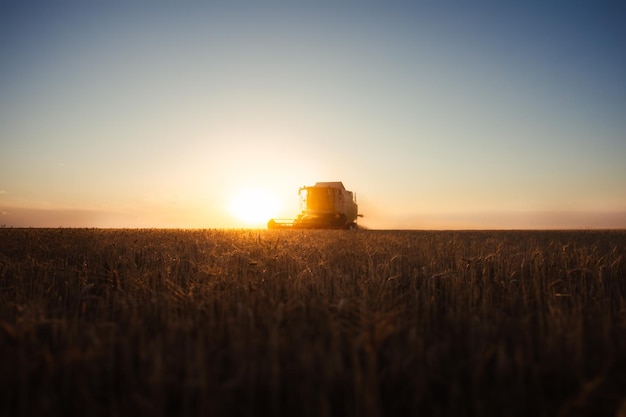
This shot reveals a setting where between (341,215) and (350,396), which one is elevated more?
(341,215)

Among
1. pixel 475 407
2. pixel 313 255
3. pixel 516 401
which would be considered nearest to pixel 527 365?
pixel 516 401

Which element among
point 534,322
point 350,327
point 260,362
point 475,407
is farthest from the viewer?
point 534,322

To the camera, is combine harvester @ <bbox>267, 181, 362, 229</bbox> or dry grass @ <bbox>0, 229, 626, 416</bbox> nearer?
A: dry grass @ <bbox>0, 229, 626, 416</bbox>

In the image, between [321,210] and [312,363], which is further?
[321,210]

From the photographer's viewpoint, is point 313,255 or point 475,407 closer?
point 475,407

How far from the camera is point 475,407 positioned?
2.16m

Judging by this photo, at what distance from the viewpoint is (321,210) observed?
1258 inches

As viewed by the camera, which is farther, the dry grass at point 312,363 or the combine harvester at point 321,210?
the combine harvester at point 321,210

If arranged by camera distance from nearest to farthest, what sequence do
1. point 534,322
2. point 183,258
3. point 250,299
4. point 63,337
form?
1. point 63,337
2. point 534,322
3. point 250,299
4. point 183,258

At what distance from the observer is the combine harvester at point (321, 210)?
3109cm

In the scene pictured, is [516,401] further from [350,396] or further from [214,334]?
[214,334]

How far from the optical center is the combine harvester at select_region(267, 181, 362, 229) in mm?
31094

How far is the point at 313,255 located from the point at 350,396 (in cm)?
669

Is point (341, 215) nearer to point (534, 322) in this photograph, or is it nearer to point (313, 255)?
point (313, 255)
